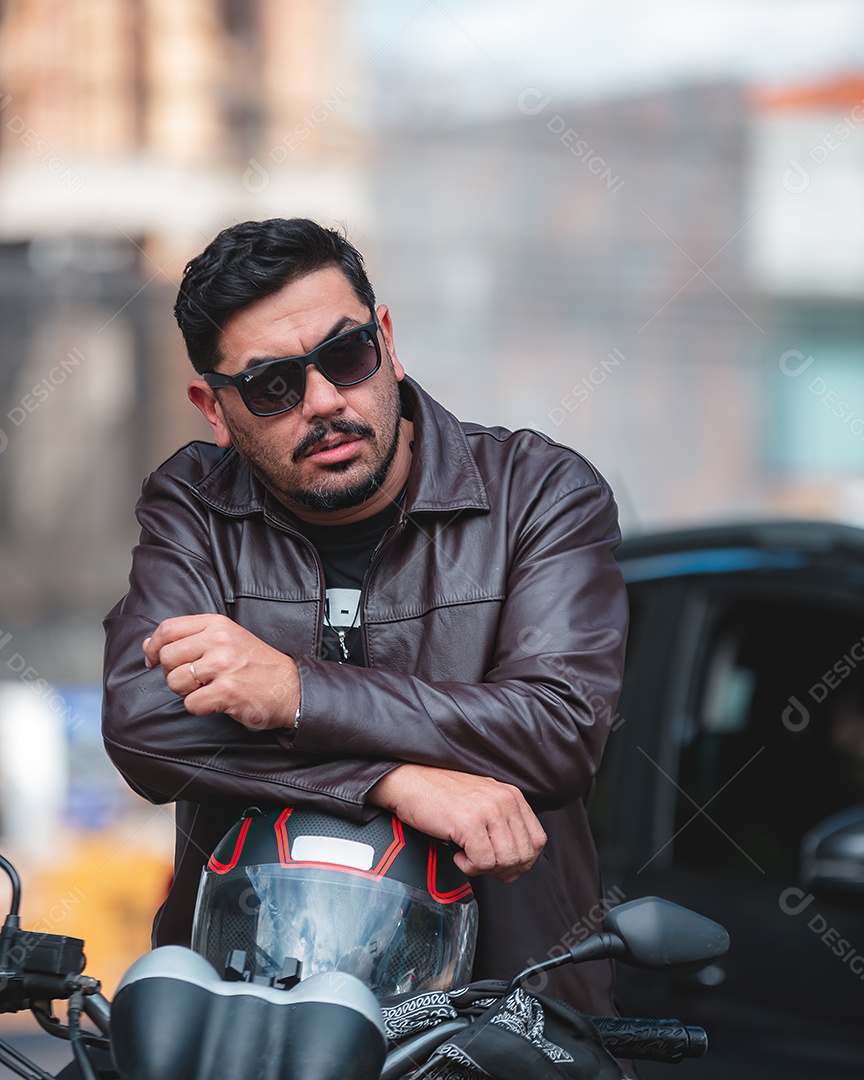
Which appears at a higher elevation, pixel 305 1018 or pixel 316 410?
pixel 316 410

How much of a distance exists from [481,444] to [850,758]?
201 centimetres

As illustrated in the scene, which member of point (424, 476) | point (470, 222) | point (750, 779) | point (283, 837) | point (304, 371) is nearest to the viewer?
point (283, 837)

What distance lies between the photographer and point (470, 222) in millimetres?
13734

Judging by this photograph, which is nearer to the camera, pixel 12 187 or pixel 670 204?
pixel 12 187

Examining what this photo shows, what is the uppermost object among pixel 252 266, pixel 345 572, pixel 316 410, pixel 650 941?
pixel 252 266

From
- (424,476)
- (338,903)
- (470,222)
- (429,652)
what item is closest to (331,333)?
(424,476)

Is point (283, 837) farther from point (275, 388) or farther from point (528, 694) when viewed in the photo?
point (275, 388)

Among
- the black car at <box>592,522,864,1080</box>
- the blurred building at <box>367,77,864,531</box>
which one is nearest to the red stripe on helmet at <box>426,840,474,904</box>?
the black car at <box>592,522,864,1080</box>

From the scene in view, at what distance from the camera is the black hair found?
2199mm

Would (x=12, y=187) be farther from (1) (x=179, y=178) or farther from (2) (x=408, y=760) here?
(2) (x=408, y=760)

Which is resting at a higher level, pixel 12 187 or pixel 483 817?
pixel 12 187

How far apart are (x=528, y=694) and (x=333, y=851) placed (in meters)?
0.38

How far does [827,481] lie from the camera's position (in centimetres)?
1536

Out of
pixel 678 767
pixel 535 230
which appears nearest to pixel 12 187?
pixel 535 230
